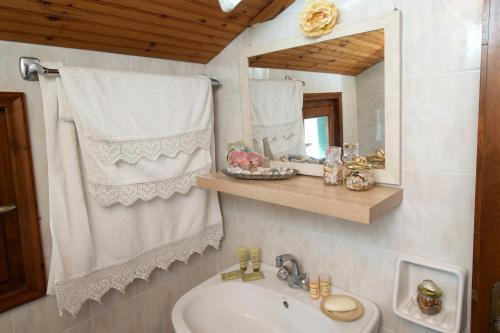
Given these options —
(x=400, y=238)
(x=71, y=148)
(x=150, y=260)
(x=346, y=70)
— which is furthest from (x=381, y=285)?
(x=71, y=148)

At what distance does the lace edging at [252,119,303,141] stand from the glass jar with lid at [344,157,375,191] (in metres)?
0.30

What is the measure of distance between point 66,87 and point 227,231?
1015mm

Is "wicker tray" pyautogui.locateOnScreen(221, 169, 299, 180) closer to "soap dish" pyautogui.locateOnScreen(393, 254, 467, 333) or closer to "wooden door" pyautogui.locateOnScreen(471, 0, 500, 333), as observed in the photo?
"soap dish" pyautogui.locateOnScreen(393, 254, 467, 333)

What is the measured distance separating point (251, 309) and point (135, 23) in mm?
1260

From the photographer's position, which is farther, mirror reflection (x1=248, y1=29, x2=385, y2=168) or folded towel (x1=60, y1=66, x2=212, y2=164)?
folded towel (x1=60, y1=66, x2=212, y2=164)

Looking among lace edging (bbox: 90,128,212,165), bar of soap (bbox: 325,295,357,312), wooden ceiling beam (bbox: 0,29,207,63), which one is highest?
wooden ceiling beam (bbox: 0,29,207,63)

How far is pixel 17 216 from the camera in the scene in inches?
47.3

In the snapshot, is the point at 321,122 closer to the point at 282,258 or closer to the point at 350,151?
the point at 350,151

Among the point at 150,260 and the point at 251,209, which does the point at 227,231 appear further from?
the point at 150,260

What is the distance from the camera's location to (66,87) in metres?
1.17

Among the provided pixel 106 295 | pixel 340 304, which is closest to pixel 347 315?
pixel 340 304

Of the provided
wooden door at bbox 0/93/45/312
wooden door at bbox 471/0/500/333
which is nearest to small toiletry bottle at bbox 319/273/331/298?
wooden door at bbox 471/0/500/333

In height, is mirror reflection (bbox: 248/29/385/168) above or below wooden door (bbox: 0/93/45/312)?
above

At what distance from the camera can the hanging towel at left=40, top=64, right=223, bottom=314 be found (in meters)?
1.20
